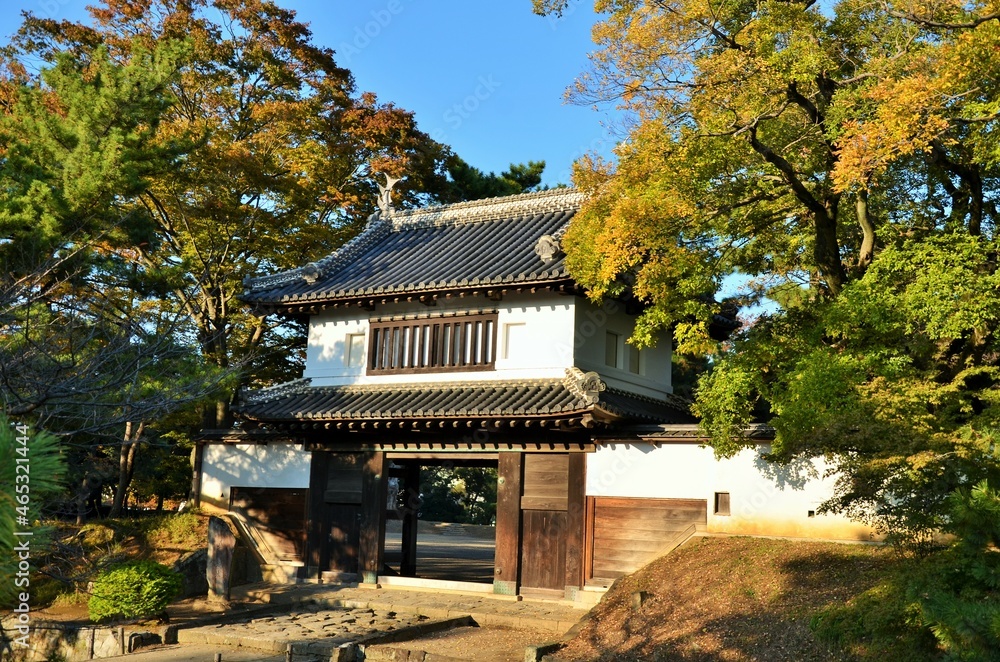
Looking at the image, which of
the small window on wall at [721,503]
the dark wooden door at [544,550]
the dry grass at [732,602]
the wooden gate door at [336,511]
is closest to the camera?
the dry grass at [732,602]

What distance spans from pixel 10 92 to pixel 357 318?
37.2 feet

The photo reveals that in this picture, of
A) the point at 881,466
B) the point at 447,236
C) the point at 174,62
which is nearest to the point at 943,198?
the point at 881,466

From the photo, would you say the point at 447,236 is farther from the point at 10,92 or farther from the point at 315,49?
the point at 10,92

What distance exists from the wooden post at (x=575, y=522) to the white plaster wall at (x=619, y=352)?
2152 millimetres

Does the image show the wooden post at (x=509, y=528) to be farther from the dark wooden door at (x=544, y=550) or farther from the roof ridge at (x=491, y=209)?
the roof ridge at (x=491, y=209)

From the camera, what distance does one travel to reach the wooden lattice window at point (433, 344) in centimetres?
1892

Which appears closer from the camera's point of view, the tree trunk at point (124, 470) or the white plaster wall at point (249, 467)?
the white plaster wall at point (249, 467)

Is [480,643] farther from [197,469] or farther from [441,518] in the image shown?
[441,518]

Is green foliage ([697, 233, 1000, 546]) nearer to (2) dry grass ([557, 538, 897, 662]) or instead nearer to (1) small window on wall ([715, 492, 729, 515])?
(2) dry grass ([557, 538, 897, 662])

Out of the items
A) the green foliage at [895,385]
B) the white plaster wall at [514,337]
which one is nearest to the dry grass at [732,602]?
the green foliage at [895,385]

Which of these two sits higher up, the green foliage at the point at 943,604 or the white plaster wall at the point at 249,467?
the white plaster wall at the point at 249,467

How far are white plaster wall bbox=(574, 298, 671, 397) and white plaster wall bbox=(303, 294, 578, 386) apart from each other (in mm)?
401

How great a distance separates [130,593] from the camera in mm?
15773

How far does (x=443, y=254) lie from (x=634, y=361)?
541cm
